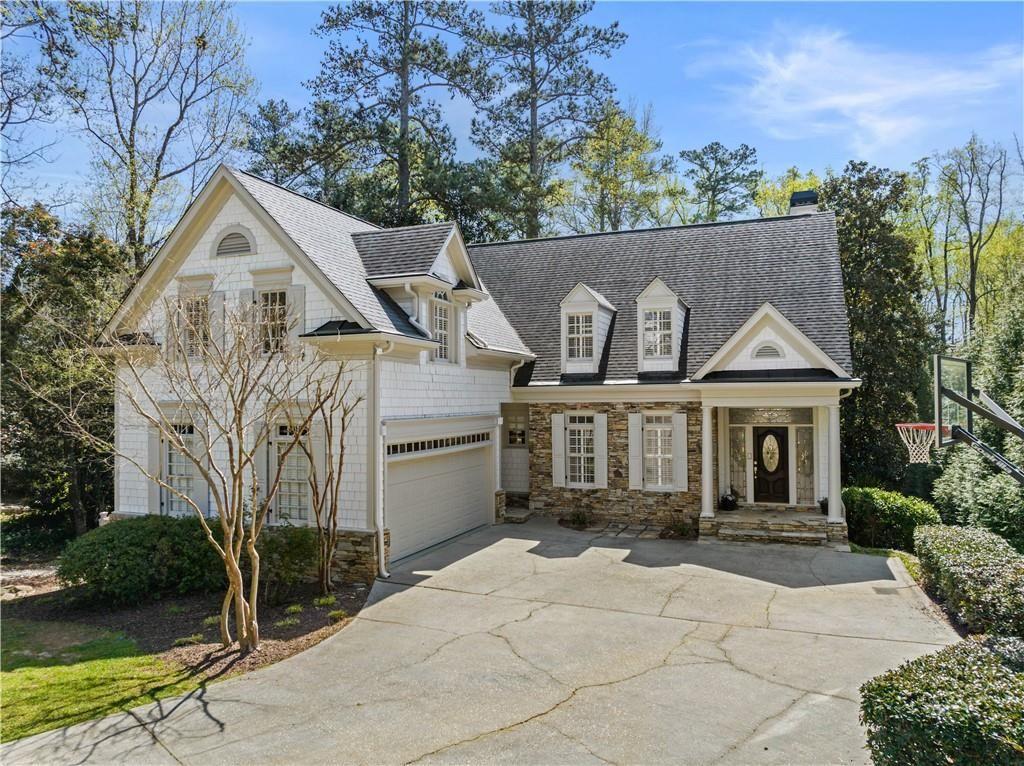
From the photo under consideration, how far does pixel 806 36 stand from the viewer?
10812 mm

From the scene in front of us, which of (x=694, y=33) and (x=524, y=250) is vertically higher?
(x=694, y=33)

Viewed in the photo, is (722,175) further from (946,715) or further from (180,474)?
(946,715)

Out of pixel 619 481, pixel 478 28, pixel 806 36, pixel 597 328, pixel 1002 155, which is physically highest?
pixel 478 28

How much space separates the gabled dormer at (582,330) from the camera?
17109 mm

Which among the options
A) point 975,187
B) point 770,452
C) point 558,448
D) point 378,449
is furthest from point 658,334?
point 975,187

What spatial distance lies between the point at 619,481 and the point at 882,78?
10.0 metres

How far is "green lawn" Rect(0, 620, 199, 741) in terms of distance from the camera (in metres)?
6.95

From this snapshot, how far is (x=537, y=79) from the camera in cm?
3056

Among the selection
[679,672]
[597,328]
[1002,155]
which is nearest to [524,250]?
[597,328]

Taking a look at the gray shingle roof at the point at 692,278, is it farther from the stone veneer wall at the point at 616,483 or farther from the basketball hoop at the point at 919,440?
the basketball hoop at the point at 919,440

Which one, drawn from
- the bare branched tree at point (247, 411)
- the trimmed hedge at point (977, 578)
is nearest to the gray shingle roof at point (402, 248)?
the bare branched tree at point (247, 411)

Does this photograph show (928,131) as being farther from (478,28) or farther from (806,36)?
(806,36)

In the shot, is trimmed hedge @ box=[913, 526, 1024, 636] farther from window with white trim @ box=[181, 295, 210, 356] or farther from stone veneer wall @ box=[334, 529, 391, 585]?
window with white trim @ box=[181, 295, 210, 356]

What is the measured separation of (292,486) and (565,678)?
7.03 meters
